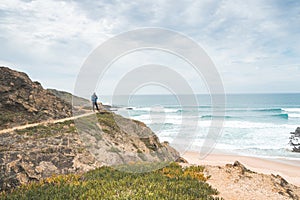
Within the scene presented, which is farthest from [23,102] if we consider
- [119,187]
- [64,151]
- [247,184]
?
[247,184]

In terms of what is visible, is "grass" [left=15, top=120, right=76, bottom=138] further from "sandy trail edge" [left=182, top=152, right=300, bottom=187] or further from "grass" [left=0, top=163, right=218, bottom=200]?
"sandy trail edge" [left=182, top=152, right=300, bottom=187]

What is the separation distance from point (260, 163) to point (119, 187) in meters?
23.1

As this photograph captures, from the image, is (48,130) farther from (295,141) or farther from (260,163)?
(295,141)

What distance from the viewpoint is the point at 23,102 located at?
22.2 meters

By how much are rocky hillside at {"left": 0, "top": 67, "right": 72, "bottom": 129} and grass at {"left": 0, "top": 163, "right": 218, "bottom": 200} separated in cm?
951

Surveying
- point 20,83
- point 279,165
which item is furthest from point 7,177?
point 279,165

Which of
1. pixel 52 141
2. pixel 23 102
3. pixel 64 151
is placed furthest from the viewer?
pixel 23 102

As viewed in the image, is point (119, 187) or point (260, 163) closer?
point (119, 187)

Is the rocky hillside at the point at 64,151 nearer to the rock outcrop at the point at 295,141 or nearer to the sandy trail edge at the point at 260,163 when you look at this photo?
the sandy trail edge at the point at 260,163

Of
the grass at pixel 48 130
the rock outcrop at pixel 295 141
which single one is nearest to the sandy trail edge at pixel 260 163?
the rock outcrop at pixel 295 141

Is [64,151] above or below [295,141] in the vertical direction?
above

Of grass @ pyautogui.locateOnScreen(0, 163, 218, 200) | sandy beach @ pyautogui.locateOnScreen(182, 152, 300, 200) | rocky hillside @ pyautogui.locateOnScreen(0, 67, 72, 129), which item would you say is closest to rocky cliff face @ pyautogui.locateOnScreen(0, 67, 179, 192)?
rocky hillside @ pyautogui.locateOnScreen(0, 67, 72, 129)

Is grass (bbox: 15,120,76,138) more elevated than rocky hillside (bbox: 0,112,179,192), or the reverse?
grass (bbox: 15,120,76,138)

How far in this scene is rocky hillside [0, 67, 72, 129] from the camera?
2005cm
